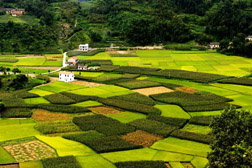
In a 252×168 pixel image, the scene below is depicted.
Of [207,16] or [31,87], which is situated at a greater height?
[207,16]

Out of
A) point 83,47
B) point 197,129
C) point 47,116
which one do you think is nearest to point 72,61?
point 83,47

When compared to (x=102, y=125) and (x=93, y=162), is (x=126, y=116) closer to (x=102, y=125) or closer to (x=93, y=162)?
(x=102, y=125)

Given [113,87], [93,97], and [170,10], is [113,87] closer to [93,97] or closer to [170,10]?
[93,97]

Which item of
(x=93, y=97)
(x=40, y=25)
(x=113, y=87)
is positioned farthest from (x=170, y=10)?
(x=93, y=97)

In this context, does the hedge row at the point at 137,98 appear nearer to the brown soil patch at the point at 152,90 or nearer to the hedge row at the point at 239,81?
the brown soil patch at the point at 152,90

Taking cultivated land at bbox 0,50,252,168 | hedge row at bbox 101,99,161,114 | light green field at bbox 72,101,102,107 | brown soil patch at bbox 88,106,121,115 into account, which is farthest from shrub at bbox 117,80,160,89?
brown soil patch at bbox 88,106,121,115

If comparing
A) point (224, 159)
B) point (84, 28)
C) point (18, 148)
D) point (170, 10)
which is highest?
point (170, 10)
